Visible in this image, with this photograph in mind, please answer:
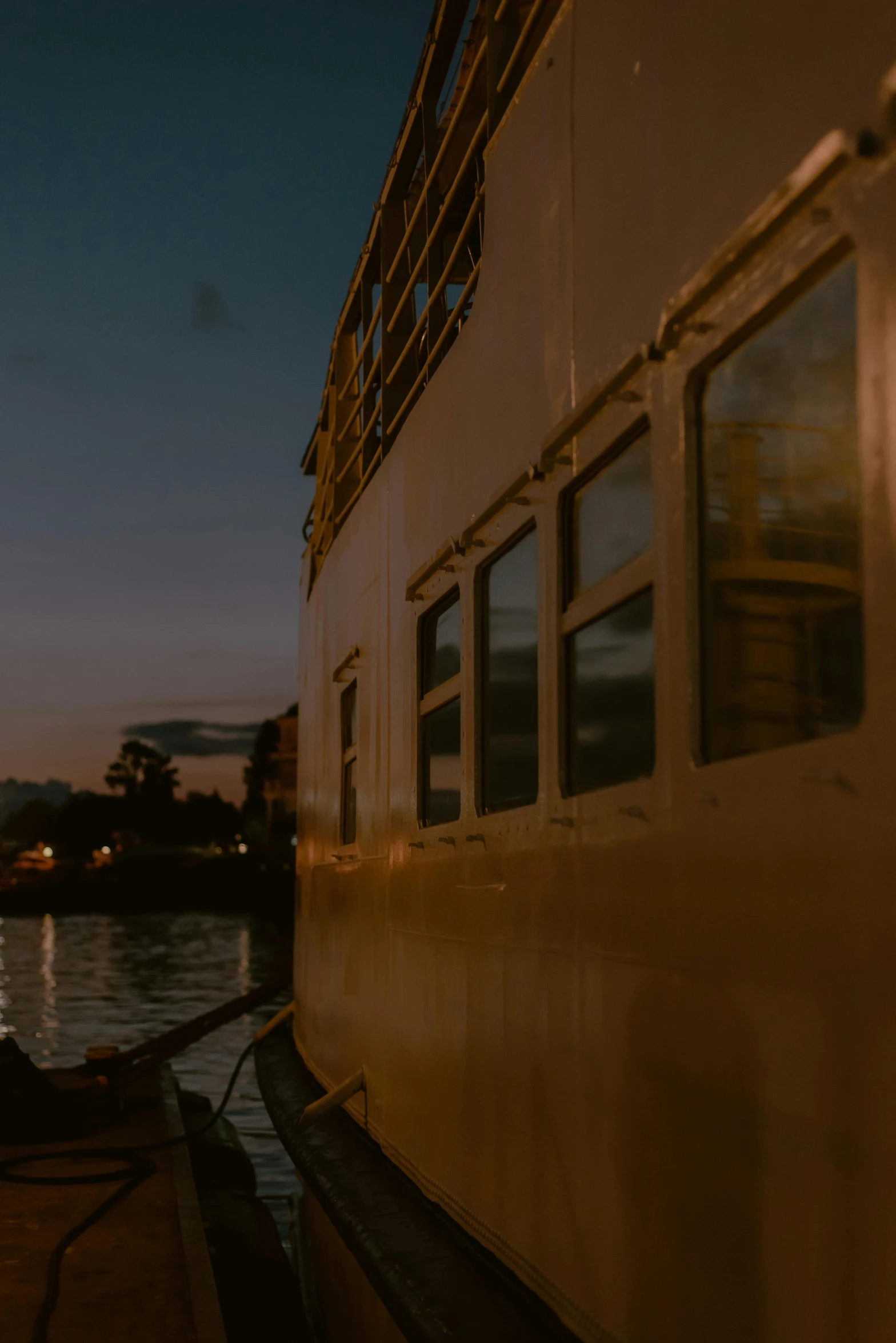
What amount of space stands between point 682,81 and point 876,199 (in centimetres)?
91

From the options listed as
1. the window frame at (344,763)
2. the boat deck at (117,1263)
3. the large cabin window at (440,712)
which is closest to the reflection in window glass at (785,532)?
the large cabin window at (440,712)

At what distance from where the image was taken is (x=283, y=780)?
89.0 m

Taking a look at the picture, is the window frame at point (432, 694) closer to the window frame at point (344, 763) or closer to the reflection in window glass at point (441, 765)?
the reflection in window glass at point (441, 765)

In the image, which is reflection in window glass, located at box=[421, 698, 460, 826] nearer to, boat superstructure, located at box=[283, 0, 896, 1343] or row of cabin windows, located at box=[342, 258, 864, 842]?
boat superstructure, located at box=[283, 0, 896, 1343]

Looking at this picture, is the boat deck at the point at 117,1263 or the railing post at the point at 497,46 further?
the boat deck at the point at 117,1263

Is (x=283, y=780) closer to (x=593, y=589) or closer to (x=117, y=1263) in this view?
(x=117, y=1263)

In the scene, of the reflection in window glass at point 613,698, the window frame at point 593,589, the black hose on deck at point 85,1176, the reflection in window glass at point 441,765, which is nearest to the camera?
the window frame at point 593,589

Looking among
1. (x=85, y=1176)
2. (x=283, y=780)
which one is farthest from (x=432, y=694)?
(x=283, y=780)

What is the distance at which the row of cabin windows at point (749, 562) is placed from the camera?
2.16m

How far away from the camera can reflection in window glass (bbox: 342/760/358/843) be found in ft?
23.1

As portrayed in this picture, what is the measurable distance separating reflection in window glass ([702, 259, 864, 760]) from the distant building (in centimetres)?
8402

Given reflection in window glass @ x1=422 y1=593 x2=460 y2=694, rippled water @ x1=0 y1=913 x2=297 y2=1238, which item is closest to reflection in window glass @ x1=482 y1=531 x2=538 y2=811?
reflection in window glass @ x1=422 y1=593 x2=460 y2=694

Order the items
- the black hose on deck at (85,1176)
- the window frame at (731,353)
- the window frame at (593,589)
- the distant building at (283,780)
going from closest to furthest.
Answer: the window frame at (731,353)
the window frame at (593,589)
the black hose on deck at (85,1176)
the distant building at (283,780)

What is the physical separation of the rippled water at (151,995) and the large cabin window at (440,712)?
7.76 metres
